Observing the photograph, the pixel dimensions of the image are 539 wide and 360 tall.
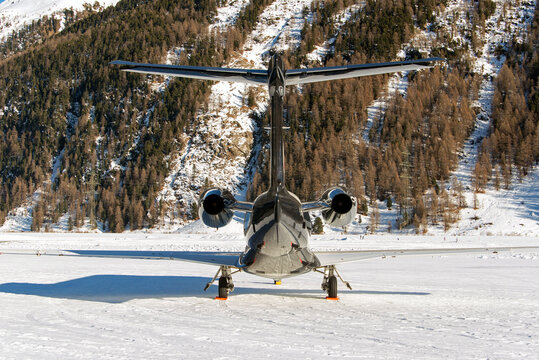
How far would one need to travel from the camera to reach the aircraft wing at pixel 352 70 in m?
10.7

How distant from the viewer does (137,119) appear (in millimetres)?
144250

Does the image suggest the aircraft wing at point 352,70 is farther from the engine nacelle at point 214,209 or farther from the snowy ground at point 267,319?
the snowy ground at point 267,319

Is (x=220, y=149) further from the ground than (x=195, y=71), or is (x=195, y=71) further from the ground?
(x=220, y=149)

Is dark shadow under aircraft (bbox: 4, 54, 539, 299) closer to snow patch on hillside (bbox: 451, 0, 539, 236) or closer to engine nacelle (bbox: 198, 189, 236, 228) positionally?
engine nacelle (bbox: 198, 189, 236, 228)

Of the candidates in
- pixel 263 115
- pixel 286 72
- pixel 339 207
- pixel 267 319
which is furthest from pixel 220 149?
pixel 267 319

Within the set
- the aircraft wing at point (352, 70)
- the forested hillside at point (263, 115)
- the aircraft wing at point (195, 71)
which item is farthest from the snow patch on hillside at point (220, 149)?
the aircraft wing at point (352, 70)

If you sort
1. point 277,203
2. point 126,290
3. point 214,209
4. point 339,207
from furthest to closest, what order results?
point 126,290
point 214,209
point 339,207
point 277,203

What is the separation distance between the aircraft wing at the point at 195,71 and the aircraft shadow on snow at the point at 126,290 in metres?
5.81

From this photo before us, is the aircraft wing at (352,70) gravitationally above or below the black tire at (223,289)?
above

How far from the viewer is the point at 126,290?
48.7 ft

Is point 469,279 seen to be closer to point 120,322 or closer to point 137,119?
point 120,322

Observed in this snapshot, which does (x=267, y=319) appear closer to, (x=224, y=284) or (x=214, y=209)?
(x=214, y=209)

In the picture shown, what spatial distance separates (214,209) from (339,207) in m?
3.08

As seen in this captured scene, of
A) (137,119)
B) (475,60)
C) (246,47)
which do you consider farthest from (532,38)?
(137,119)
